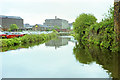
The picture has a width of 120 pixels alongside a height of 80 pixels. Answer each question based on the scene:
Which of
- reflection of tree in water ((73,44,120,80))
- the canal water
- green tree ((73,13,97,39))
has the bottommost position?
the canal water

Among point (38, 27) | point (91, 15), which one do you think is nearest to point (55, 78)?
point (91, 15)

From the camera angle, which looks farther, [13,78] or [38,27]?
[38,27]

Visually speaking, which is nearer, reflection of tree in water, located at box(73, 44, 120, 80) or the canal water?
the canal water

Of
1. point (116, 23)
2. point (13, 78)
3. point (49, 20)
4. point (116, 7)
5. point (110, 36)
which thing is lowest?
point (13, 78)

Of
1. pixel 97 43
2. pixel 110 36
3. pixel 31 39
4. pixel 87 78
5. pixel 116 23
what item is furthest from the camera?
pixel 31 39

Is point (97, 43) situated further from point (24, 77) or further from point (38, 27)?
point (38, 27)

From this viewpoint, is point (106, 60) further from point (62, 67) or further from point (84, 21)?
point (84, 21)

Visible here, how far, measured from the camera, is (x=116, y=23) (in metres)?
7.82

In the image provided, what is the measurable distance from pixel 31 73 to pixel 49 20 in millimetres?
75587

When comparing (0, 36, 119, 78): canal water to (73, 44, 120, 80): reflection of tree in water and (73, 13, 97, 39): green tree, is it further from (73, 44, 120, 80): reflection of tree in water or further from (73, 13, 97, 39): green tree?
(73, 13, 97, 39): green tree

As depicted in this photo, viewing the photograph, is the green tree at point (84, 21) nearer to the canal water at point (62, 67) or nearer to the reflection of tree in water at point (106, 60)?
the reflection of tree in water at point (106, 60)

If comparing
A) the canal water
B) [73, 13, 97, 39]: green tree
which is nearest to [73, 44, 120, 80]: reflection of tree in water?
the canal water

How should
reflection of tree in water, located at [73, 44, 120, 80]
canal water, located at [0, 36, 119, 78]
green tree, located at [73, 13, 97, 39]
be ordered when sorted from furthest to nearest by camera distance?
green tree, located at [73, 13, 97, 39] → reflection of tree in water, located at [73, 44, 120, 80] → canal water, located at [0, 36, 119, 78]

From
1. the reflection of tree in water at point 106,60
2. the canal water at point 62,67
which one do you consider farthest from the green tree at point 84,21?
the canal water at point 62,67
